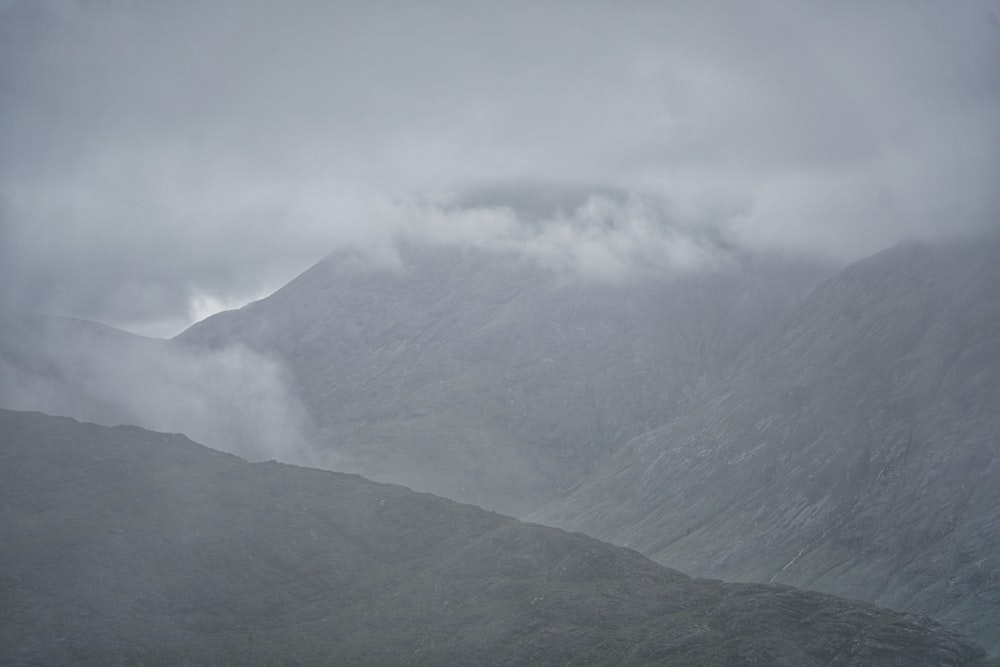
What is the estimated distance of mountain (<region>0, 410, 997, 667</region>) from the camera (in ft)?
398

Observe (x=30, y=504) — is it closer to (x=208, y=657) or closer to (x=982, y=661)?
(x=208, y=657)

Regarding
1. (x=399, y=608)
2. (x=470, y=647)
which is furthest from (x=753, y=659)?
(x=399, y=608)

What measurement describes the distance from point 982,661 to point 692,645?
43.7 metres

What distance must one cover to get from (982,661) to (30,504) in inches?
5701

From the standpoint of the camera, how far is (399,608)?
454 ft

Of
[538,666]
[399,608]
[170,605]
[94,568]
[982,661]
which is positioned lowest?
[982,661]

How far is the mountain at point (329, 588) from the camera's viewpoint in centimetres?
12131

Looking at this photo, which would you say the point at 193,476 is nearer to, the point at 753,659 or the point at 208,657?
the point at 208,657

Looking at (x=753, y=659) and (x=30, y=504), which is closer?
(x=753, y=659)

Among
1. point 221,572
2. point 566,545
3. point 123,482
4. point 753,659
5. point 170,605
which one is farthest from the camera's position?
point 123,482

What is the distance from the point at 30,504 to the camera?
14950cm

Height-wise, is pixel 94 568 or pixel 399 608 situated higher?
pixel 94 568

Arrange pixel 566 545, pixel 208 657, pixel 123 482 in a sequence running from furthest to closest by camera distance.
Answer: pixel 123 482 → pixel 566 545 → pixel 208 657

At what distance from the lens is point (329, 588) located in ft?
481
